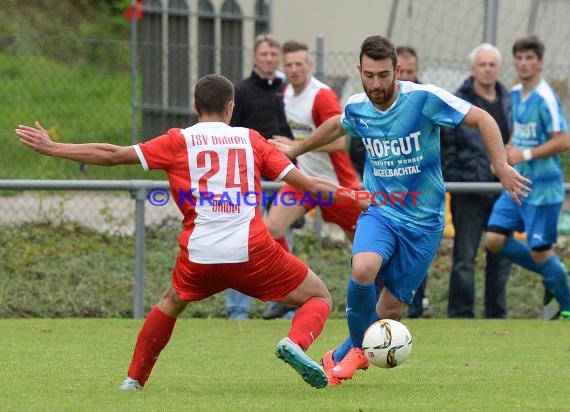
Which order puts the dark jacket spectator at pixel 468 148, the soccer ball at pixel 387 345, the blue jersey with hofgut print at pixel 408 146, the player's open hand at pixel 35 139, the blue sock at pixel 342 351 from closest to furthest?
the player's open hand at pixel 35 139
the soccer ball at pixel 387 345
the blue jersey with hofgut print at pixel 408 146
the blue sock at pixel 342 351
the dark jacket spectator at pixel 468 148

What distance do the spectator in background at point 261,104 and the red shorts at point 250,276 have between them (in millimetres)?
4051

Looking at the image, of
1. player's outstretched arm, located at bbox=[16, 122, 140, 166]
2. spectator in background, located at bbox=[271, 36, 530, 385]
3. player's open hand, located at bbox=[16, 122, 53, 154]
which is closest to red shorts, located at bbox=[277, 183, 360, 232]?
spectator in background, located at bbox=[271, 36, 530, 385]

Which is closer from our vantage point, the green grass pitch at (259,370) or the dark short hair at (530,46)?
the green grass pitch at (259,370)

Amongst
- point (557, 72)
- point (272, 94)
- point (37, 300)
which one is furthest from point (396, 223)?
point (557, 72)

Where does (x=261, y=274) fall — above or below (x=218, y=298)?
above

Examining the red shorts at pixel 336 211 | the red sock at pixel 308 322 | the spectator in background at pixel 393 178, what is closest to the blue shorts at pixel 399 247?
the spectator in background at pixel 393 178

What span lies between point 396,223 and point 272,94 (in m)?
3.77

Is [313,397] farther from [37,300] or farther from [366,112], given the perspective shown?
[37,300]

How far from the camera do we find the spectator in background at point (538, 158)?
1063cm

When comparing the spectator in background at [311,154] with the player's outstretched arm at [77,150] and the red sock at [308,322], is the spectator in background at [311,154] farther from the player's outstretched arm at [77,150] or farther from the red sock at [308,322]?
the player's outstretched arm at [77,150]

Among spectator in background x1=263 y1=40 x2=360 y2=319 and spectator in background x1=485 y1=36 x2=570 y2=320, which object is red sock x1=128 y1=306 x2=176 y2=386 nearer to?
spectator in background x1=263 y1=40 x2=360 y2=319

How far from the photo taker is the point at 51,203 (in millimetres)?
12406

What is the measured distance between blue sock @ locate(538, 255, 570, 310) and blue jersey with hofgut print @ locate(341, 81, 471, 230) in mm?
3445

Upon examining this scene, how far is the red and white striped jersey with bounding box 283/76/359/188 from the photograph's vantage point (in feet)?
35.0
